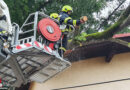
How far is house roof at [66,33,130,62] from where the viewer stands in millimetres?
7460

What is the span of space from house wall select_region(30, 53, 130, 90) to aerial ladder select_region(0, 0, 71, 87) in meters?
1.45

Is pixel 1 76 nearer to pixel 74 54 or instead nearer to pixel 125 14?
pixel 74 54

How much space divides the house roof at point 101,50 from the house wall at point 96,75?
165 mm

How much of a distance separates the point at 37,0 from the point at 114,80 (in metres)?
4.98

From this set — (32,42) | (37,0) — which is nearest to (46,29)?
(32,42)

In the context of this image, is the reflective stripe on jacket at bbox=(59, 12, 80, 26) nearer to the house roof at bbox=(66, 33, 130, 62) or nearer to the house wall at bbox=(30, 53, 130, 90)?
the house roof at bbox=(66, 33, 130, 62)

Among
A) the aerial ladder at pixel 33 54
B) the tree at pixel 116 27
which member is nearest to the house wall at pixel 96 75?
the tree at pixel 116 27

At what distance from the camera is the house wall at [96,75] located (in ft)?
24.8

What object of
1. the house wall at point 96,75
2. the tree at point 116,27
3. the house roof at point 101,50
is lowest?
the house wall at point 96,75

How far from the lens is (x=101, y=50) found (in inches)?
315

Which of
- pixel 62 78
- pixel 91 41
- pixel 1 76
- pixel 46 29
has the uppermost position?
pixel 46 29

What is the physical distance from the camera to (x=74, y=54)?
26.5ft

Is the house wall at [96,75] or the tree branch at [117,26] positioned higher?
the tree branch at [117,26]

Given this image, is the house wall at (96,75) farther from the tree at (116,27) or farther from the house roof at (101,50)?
the tree at (116,27)
